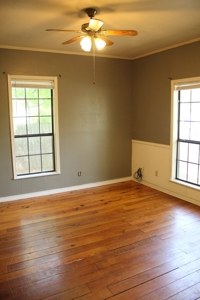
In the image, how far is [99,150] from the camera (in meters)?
5.14

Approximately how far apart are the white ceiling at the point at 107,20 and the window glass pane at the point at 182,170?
2.06m

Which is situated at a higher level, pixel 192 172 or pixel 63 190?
pixel 192 172

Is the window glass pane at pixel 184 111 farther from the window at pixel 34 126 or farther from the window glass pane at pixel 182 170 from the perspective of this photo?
the window at pixel 34 126

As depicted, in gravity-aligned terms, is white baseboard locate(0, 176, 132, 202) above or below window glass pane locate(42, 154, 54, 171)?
below

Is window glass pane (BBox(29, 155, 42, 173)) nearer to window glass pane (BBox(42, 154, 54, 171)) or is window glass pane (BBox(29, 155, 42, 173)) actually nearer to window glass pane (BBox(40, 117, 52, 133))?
window glass pane (BBox(42, 154, 54, 171))

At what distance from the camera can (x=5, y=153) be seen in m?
4.29

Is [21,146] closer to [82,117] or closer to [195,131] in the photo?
[82,117]

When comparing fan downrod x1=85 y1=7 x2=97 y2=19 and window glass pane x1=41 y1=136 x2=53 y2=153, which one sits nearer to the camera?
fan downrod x1=85 y1=7 x2=97 y2=19

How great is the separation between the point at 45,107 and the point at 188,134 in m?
2.63

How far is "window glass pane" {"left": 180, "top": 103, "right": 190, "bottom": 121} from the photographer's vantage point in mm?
4285

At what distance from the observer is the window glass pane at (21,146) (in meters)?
4.51

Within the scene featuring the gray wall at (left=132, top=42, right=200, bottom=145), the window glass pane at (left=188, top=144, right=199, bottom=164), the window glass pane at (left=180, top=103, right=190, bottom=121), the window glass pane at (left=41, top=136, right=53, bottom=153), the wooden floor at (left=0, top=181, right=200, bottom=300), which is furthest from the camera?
the window glass pane at (left=41, top=136, right=53, bottom=153)

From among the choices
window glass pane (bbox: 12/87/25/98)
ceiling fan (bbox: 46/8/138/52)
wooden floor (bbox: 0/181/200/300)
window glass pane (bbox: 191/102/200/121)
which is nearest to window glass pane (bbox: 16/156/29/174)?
wooden floor (bbox: 0/181/200/300)

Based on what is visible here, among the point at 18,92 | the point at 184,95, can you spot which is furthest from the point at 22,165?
the point at 184,95
